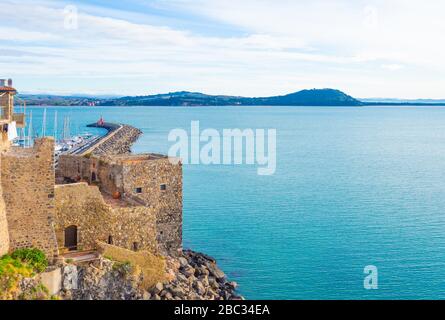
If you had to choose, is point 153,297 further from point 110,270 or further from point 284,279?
point 284,279

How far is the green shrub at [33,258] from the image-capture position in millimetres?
23812

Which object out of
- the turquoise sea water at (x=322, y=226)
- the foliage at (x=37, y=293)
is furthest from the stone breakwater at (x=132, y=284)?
the turquoise sea water at (x=322, y=226)

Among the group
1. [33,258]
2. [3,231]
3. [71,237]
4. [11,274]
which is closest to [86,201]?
[71,237]

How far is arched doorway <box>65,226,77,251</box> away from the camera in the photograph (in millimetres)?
27469

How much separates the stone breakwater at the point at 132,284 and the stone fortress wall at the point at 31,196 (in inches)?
61.0

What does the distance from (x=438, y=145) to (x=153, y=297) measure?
116m

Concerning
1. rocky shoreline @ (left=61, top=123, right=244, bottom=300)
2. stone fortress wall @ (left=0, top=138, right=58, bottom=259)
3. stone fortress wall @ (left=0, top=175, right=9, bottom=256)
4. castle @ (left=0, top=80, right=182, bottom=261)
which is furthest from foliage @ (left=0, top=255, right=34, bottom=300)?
rocky shoreline @ (left=61, top=123, right=244, bottom=300)

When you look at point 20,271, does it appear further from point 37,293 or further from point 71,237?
point 71,237

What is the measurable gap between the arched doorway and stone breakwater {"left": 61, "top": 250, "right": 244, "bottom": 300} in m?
1.96

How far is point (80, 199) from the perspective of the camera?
27.7m

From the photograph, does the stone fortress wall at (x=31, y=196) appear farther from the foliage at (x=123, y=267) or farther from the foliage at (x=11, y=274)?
the foliage at (x=123, y=267)

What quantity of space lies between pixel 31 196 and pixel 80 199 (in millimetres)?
3446
